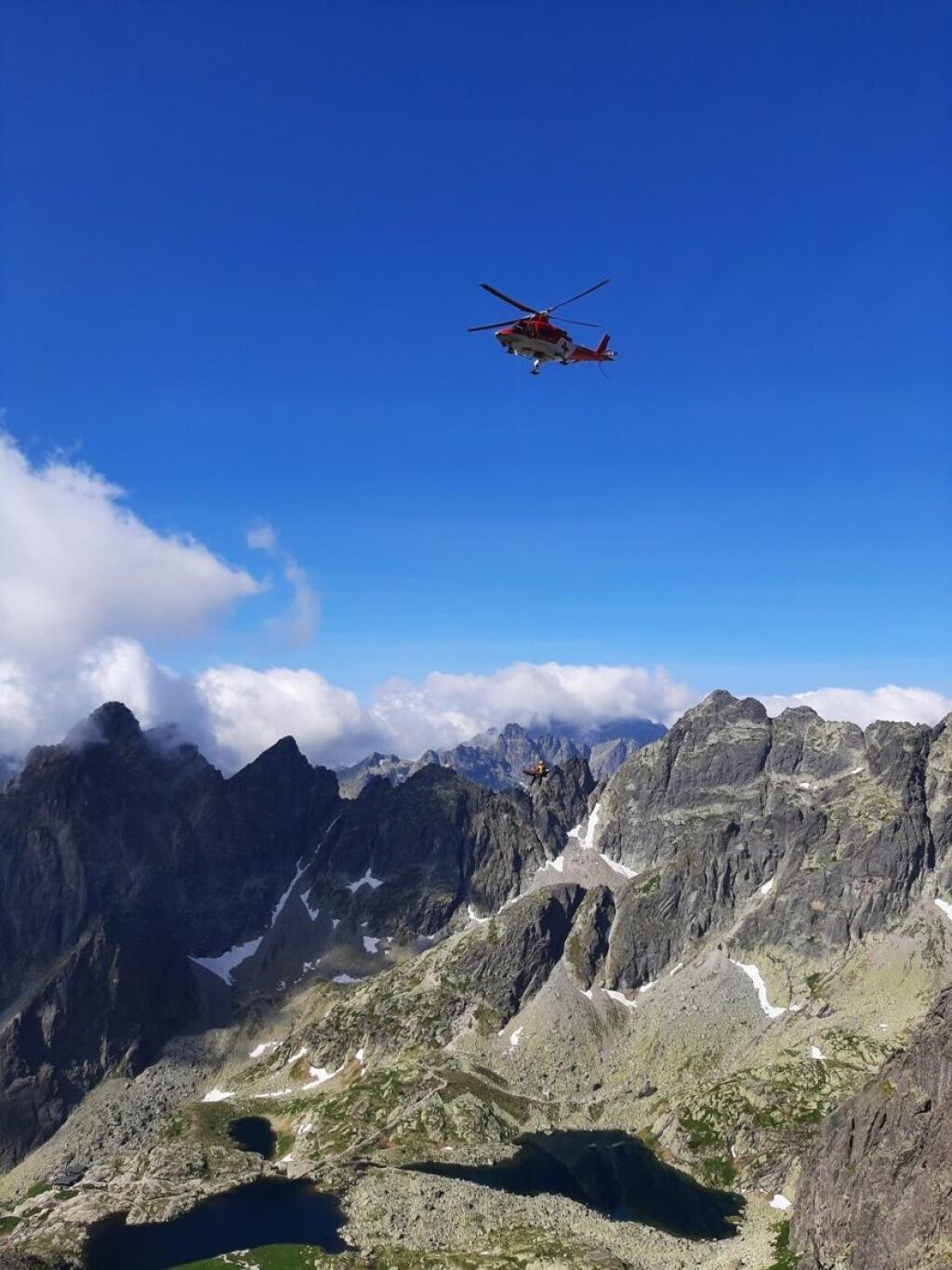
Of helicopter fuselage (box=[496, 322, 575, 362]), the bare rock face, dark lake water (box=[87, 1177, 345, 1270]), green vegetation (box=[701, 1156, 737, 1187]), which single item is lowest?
green vegetation (box=[701, 1156, 737, 1187])

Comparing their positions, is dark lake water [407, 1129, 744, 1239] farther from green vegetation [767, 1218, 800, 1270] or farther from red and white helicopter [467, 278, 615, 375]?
red and white helicopter [467, 278, 615, 375]

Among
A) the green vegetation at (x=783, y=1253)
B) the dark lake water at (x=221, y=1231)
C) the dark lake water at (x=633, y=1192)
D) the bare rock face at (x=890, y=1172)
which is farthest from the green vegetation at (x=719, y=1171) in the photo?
the dark lake water at (x=221, y=1231)

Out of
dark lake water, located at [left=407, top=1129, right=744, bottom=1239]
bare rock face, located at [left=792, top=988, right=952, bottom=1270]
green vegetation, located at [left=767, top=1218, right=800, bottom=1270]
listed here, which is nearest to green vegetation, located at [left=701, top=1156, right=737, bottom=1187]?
dark lake water, located at [left=407, top=1129, right=744, bottom=1239]

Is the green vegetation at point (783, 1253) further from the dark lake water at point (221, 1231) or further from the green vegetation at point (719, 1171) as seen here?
the dark lake water at point (221, 1231)

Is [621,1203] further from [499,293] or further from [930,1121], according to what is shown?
[499,293]

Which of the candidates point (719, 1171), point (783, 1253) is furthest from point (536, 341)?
point (719, 1171)

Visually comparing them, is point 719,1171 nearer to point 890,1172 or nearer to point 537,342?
point 890,1172

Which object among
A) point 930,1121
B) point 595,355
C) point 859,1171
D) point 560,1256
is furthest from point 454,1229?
point 595,355
